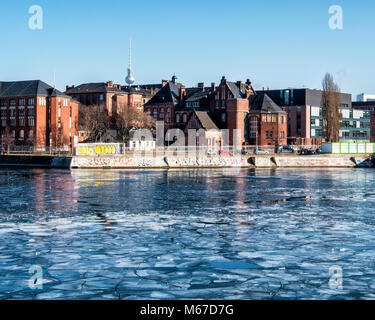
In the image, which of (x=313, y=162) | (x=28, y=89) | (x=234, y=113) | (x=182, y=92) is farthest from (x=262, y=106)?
(x=28, y=89)

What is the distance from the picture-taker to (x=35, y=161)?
77.8 meters

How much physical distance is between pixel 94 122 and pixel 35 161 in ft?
137

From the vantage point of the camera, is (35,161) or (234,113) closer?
(35,161)

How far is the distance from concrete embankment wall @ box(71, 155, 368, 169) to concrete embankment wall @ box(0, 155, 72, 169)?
2.75m

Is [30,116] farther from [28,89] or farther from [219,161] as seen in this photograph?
[219,161]

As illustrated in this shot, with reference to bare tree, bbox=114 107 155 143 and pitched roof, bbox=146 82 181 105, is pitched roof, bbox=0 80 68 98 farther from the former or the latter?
pitched roof, bbox=146 82 181 105

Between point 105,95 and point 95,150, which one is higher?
Result: point 105,95

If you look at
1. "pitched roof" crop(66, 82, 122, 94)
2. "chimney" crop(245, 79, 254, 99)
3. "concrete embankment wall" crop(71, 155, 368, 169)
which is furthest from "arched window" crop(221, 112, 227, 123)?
"pitched roof" crop(66, 82, 122, 94)

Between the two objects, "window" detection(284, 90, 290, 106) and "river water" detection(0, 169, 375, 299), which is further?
"window" detection(284, 90, 290, 106)

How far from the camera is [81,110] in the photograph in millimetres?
139750

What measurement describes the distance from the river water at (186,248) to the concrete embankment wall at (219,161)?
124 feet

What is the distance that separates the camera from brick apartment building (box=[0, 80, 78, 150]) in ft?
393
